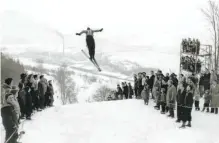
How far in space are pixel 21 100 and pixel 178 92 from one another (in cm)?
599

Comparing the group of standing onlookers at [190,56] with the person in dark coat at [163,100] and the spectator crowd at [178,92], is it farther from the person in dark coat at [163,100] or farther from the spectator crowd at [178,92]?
the person in dark coat at [163,100]

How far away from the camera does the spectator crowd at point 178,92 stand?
41.6 ft

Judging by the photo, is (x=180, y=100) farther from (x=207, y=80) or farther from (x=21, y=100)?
(x=21, y=100)

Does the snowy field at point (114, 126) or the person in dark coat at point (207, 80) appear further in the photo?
the person in dark coat at point (207, 80)

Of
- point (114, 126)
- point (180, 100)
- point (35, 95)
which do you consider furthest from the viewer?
point (35, 95)

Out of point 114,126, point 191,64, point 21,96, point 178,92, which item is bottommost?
point 114,126

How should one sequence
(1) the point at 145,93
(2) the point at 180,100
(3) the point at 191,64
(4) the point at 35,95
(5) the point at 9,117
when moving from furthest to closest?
(3) the point at 191,64
(1) the point at 145,93
(4) the point at 35,95
(2) the point at 180,100
(5) the point at 9,117

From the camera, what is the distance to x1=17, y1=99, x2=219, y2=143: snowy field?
11547 mm

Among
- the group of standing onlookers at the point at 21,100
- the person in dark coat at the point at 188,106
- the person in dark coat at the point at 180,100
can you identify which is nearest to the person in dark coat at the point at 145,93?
the person in dark coat at the point at 180,100

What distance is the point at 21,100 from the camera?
510 inches

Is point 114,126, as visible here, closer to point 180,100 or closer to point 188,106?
point 180,100

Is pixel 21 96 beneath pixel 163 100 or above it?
above

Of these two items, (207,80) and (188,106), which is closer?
(188,106)

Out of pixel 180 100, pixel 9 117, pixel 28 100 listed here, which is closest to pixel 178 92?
pixel 180 100
